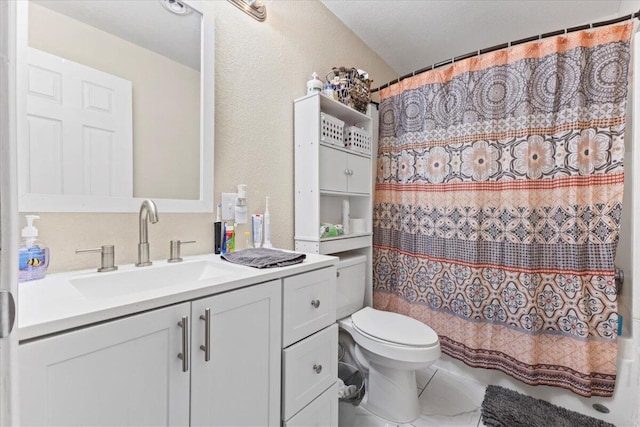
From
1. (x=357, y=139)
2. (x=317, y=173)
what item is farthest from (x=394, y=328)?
(x=357, y=139)

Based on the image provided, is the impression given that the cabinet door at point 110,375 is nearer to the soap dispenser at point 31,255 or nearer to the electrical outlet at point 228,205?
the soap dispenser at point 31,255

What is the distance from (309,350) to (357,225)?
3.33 ft

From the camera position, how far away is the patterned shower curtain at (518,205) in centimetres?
135

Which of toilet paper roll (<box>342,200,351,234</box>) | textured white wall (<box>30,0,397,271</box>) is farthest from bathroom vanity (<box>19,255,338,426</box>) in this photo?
toilet paper roll (<box>342,200,351,234</box>)

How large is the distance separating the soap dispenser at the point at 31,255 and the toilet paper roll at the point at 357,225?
1501mm

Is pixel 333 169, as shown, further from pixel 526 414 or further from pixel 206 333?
pixel 526 414

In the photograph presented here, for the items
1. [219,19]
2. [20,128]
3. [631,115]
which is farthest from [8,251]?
[631,115]

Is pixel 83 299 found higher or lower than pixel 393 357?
higher

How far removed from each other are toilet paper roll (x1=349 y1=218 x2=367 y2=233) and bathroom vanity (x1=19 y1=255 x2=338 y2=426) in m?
0.78

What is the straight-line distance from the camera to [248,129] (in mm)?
1364

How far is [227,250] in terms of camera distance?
1217mm

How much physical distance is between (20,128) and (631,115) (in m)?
2.41

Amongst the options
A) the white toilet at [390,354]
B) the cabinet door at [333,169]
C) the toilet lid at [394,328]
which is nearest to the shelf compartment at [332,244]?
the white toilet at [390,354]

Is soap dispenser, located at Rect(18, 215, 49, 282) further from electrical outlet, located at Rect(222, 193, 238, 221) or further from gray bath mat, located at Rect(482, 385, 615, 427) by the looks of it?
gray bath mat, located at Rect(482, 385, 615, 427)
